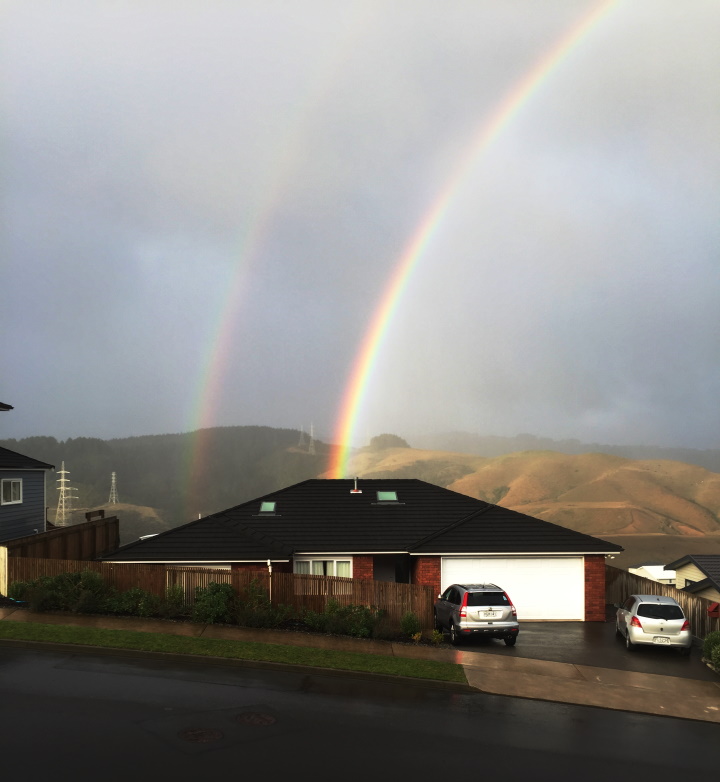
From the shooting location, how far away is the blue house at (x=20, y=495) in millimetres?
31859

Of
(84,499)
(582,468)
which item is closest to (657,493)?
(582,468)

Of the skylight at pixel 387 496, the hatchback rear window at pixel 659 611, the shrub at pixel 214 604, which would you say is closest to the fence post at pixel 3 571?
the shrub at pixel 214 604

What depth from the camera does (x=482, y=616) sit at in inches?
840

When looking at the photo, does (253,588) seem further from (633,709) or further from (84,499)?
(84,499)

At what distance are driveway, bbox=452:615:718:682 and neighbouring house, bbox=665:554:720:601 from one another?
22.4 ft

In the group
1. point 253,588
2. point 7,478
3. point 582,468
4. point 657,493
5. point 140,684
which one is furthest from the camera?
point 582,468

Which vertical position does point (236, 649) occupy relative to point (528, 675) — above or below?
above

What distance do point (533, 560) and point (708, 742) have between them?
14.3 m

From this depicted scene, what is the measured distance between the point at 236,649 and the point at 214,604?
12.4 ft

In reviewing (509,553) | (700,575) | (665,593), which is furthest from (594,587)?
(700,575)

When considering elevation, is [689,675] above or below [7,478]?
below

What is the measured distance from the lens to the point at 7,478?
32156 mm

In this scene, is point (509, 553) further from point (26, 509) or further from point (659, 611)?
point (26, 509)

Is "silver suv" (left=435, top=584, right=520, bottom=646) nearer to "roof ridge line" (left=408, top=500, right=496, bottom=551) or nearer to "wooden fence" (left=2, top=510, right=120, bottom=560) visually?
"roof ridge line" (left=408, top=500, right=496, bottom=551)
